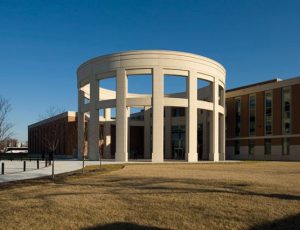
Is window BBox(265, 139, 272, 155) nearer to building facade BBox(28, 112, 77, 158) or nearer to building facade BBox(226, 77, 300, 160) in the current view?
building facade BBox(226, 77, 300, 160)

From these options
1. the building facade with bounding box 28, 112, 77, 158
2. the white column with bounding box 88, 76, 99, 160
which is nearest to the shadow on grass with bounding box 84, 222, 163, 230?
the white column with bounding box 88, 76, 99, 160

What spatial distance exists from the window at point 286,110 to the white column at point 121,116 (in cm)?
2567

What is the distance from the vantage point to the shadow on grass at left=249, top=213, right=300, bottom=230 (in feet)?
27.9

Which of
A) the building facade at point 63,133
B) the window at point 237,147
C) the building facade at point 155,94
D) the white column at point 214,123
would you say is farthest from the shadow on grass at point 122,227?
the window at point 237,147

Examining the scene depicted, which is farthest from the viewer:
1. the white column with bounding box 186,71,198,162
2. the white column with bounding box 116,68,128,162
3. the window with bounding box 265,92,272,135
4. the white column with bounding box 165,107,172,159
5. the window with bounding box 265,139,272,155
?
the white column with bounding box 165,107,172,159

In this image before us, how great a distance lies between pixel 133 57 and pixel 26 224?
1518 inches

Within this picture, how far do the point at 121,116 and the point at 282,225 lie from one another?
124ft

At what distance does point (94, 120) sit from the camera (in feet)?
163

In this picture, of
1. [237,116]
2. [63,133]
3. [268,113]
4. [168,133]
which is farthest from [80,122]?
[268,113]

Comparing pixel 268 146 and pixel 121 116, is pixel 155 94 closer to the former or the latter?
pixel 121 116

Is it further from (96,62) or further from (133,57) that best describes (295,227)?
(96,62)

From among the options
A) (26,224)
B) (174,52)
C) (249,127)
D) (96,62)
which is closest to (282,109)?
(249,127)

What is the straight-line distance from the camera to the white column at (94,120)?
162ft

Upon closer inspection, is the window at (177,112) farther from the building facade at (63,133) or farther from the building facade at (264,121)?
the building facade at (63,133)
